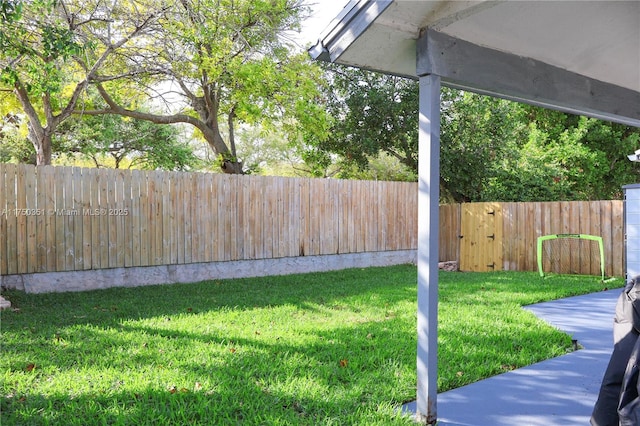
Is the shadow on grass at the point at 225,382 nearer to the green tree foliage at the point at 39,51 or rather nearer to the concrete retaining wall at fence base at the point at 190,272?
the concrete retaining wall at fence base at the point at 190,272

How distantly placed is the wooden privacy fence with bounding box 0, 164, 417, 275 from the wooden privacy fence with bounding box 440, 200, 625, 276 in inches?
48.7

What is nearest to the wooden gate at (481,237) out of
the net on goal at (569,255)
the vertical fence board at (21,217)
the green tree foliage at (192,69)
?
the net on goal at (569,255)

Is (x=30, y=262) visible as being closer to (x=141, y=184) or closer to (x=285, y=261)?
(x=141, y=184)

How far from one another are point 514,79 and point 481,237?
27.9ft

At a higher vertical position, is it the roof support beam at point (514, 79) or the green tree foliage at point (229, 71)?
Answer: the green tree foliage at point (229, 71)

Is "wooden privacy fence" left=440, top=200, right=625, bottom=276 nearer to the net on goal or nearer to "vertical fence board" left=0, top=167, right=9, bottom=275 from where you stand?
the net on goal

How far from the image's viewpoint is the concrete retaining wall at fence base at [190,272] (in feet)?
22.2

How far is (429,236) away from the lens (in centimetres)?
263


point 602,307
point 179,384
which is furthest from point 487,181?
point 179,384

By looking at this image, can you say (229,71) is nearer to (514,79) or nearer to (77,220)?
(77,220)

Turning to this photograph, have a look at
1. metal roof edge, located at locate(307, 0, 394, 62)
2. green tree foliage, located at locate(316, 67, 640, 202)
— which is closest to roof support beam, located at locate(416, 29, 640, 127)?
metal roof edge, located at locate(307, 0, 394, 62)

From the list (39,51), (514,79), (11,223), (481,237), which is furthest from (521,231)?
(39,51)

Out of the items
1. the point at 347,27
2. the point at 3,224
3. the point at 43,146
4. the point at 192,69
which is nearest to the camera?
the point at 347,27

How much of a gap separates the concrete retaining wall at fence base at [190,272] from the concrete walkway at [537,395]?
5.70 meters
